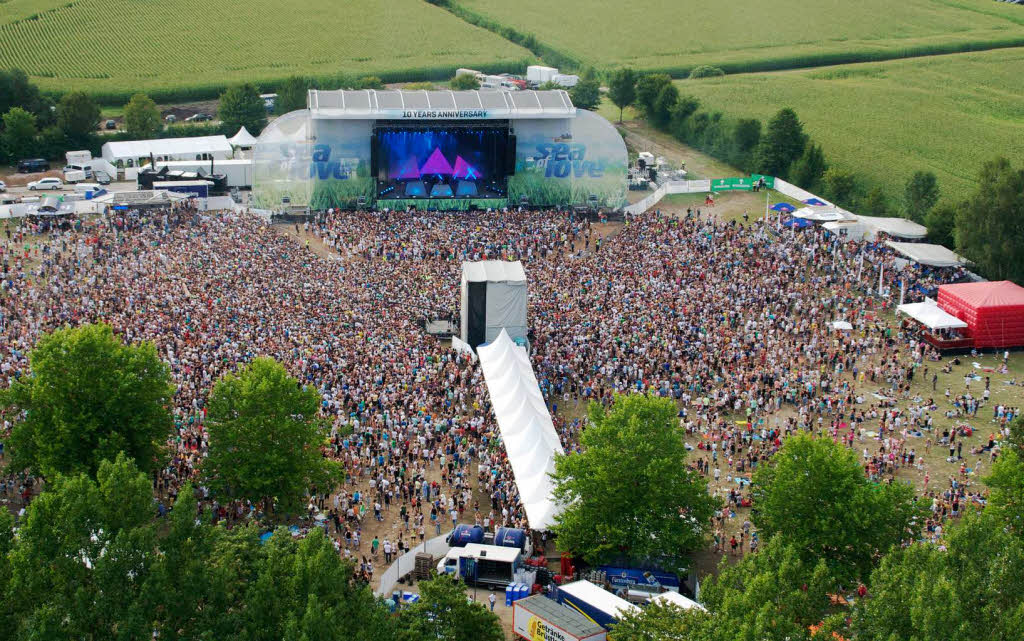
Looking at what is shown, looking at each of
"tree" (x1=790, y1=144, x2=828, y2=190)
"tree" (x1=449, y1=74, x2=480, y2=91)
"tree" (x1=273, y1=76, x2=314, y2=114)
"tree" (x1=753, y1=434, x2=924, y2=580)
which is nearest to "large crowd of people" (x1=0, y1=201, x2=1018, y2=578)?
"tree" (x1=753, y1=434, x2=924, y2=580)

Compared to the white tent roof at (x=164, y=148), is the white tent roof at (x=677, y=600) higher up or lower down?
lower down

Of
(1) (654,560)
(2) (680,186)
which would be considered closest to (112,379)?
(1) (654,560)

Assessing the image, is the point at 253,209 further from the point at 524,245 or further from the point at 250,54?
the point at 250,54

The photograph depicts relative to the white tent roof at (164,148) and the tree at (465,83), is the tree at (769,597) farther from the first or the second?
the tree at (465,83)

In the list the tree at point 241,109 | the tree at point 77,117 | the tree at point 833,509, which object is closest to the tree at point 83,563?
the tree at point 833,509

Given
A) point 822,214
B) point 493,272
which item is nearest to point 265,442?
point 493,272

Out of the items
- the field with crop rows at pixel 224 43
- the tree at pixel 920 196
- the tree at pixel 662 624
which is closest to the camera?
the tree at pixel 662 624
